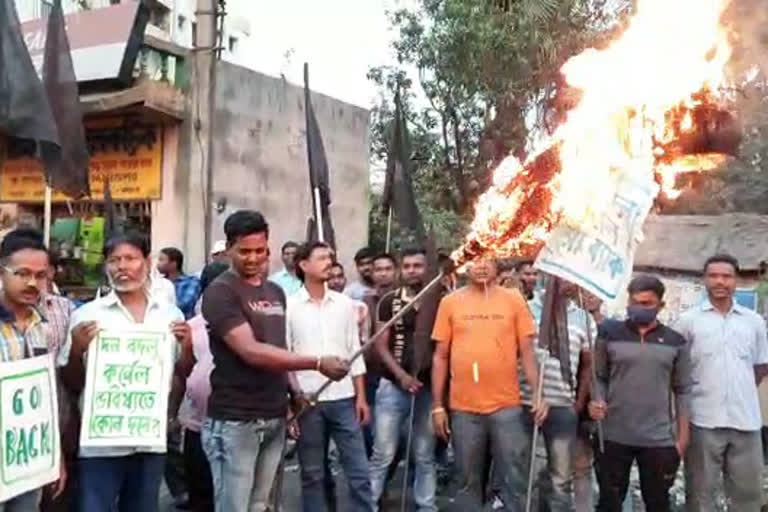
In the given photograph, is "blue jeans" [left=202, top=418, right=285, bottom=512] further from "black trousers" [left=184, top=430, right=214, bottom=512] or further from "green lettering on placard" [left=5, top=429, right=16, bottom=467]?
"black trousers" [left=184, top=430, right=214, bottom=512]

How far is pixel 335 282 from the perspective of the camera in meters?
8.30

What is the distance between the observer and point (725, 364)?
6.09m

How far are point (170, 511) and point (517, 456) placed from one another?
2696mm

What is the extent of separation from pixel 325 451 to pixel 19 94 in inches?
147

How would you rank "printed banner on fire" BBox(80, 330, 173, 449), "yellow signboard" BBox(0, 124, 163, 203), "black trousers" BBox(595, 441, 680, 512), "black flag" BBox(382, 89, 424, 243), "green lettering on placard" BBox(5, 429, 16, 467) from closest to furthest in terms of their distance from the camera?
"green lettering on placard" BBox(5, 429, 16, 467) < "printed banner on fire" BBox(80, 330, 173, 449) < "black trousers" BBox(595, 441, 680, 512) < "black flag" BBox(382, 89, 424, 243) < "yellow signboard" BBox(0, 124, 163, 203)

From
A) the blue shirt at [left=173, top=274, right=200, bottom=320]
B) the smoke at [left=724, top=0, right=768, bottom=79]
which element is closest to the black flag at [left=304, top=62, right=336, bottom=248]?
the blue shirt at [left=173, top=274, right=200, bottom=320]

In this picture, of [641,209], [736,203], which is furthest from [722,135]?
[736,203]

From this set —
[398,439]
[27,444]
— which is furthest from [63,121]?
[27,444]

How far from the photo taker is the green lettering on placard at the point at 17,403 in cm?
394

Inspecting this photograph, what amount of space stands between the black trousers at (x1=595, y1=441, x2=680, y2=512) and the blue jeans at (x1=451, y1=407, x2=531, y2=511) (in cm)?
52

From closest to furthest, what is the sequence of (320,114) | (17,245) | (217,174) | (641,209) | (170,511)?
(17,245), (641,209), (170,511), (217,174), (320,114)

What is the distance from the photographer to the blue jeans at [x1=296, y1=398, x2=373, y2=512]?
5.98 metres

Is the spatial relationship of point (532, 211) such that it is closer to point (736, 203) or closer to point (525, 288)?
point (525, 288)

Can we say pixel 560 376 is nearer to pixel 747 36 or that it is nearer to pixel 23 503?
pixel 747 36
